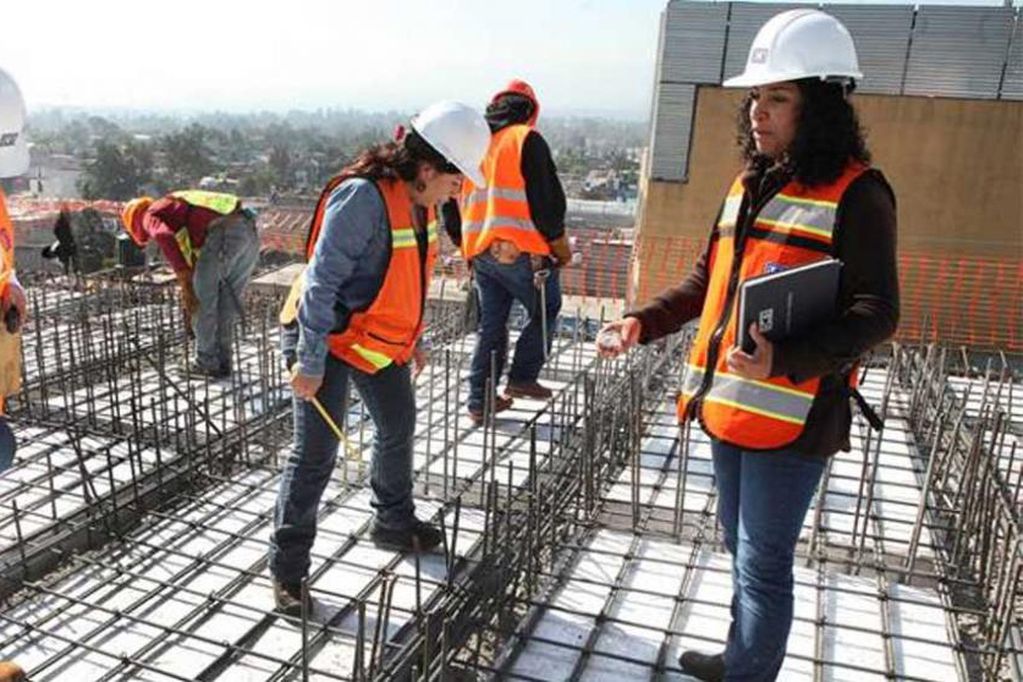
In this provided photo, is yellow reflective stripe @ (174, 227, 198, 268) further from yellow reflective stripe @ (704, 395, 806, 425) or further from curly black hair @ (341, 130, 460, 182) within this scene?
yellow reflective stripe @ (704, 395, 806, 425)

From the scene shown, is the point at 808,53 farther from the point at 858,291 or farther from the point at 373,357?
the point at 373,357

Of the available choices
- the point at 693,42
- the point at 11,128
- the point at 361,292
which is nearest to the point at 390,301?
the point at 361,292

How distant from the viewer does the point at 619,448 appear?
4.58m

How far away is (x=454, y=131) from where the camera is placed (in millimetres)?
2908

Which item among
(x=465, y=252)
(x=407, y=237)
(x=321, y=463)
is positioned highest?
(x=407, y=237)

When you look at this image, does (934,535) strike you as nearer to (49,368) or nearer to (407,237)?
(407,237)

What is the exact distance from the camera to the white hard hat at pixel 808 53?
7.00 ft

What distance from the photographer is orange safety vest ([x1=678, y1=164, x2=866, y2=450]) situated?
2.15 metres

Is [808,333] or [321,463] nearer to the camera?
[808,333]

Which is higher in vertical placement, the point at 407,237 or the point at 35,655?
A: the point at 407,237

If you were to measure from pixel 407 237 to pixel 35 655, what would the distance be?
1806 mm

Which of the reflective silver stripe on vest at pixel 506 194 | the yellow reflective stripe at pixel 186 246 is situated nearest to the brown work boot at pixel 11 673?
the reflective silver stripe on vest at pixel 506 194

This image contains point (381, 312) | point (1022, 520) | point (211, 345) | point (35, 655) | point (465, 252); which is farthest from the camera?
point (211, 345)

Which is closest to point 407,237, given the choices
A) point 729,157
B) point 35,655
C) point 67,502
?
point 35,655
